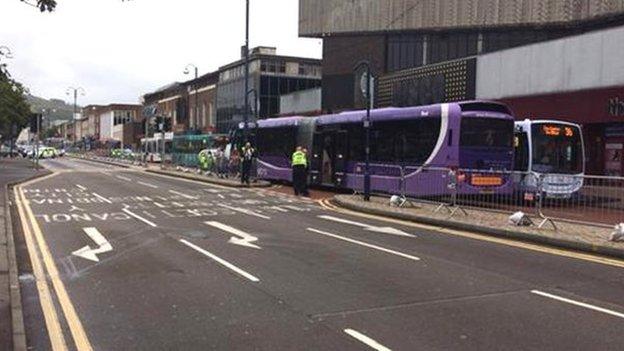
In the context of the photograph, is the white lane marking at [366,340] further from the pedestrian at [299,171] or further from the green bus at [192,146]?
the green bus at [192,146]

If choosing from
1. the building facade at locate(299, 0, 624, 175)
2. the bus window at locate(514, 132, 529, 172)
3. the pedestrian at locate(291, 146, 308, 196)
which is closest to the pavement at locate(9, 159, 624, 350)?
the bus window at locate(514, 132, 529, 172)

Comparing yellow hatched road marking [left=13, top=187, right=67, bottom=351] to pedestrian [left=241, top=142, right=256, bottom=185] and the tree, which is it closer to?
pedestrian [left=241, top=142, right=256, bottom=185]

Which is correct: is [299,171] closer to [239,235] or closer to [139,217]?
[139,217]

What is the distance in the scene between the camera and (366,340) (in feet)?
22.5

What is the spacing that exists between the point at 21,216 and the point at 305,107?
134 ft

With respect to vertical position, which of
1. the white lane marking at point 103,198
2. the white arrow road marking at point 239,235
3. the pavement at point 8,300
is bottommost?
the white lane marking at point 103,198

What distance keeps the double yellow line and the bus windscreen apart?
15141 mm

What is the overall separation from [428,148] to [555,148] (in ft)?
13.9

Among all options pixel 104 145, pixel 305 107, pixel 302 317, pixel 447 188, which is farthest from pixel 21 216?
pixel 104 145

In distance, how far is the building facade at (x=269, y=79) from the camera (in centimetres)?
7469

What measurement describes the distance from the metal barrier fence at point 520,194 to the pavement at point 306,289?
7.49 feet

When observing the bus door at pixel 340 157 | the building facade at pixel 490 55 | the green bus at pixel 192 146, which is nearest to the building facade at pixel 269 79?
the green bus at pixel 192 146

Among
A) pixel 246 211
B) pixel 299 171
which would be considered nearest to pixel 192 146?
pixel 299 171

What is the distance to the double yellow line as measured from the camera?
6.92 meters
